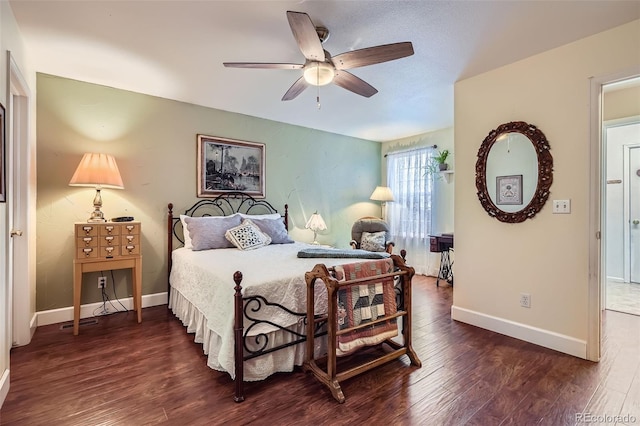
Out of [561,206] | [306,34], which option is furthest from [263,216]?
[561,206]

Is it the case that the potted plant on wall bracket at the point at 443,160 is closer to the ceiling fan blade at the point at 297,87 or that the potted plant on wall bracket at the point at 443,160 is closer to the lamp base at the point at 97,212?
the ceiling fan blade at the point at 297,87

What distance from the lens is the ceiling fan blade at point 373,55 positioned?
189 centimetres

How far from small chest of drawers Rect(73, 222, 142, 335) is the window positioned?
13.6 feet

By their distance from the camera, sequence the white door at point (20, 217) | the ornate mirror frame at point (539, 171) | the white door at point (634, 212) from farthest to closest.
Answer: the white door at point (634, 212)
the ornate mirror frame at point (539, 171)
the white door at point (20, 217)

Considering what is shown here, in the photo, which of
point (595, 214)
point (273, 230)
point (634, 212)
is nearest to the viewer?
point (595, 214)

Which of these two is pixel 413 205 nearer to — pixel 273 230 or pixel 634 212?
pixel 273 230

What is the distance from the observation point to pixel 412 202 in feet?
17.6

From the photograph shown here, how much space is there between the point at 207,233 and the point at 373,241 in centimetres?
242

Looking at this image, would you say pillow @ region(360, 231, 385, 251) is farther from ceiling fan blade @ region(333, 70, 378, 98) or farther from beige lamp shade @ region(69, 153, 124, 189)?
beige lamp shade @ region(69, 153, 124, 189)

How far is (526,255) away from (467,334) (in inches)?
34.7

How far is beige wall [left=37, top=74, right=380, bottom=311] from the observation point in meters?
3.03

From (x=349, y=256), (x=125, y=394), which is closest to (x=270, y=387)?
(x=125, y=394)

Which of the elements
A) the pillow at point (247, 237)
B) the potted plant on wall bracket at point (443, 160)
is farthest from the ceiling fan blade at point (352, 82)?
the potted plant on wall bracket at point (443, 160)

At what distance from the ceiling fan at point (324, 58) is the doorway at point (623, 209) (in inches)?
165
